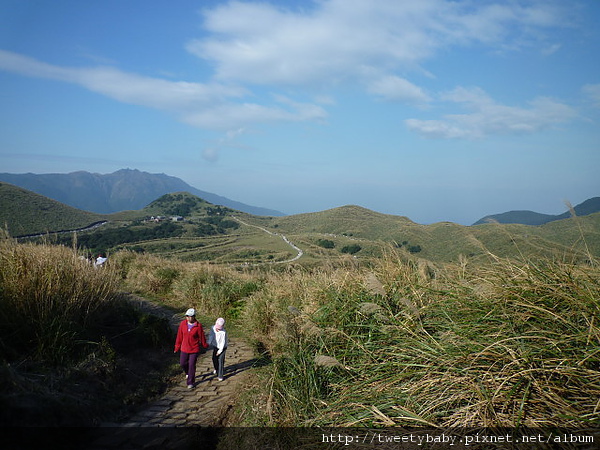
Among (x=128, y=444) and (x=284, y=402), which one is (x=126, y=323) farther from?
(x=284, y=402)

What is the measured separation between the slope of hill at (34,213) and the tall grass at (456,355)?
63916 mm

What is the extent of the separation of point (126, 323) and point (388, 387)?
19.8 ft

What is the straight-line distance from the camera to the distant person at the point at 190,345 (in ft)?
20.2

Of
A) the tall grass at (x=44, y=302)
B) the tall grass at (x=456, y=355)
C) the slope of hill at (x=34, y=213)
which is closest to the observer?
the tall grass at (x=456, y=355)

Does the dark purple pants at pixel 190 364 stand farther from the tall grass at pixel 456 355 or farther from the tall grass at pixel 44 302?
the tall grass at pixel 456 355

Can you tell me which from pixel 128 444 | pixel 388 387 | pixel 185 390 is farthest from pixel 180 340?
pixel 388 387

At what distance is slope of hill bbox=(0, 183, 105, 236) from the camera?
56875mm

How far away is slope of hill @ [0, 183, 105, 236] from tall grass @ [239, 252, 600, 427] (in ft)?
210

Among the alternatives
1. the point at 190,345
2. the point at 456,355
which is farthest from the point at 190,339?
the point at 456,355

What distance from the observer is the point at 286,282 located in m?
9.09

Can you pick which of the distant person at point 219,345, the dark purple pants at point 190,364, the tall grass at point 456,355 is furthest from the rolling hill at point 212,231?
the dark purple pants at point 190,364

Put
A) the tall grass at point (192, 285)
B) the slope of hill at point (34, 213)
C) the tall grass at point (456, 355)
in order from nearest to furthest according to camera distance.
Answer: the tall grass at point (456, 355) < the tall grass at point (192, 285) < the slope of hill at point (34, 213)

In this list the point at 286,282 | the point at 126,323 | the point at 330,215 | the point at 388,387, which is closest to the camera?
the point at 388,387

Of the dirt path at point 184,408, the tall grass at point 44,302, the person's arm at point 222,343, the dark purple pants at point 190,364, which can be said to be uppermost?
the tall grass at point 44,302
